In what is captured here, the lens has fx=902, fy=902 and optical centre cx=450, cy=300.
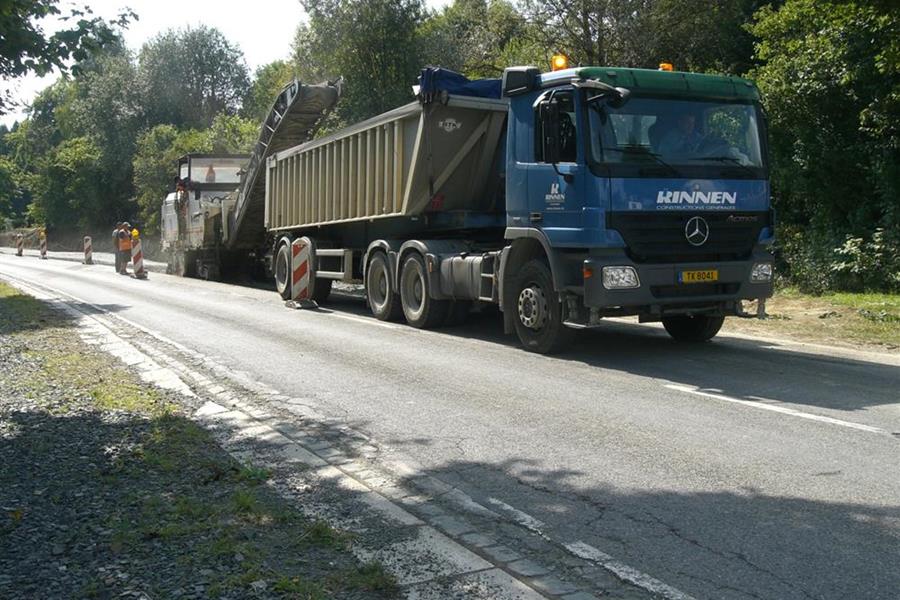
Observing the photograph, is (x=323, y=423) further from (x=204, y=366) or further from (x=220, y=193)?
(x=220, y=193)

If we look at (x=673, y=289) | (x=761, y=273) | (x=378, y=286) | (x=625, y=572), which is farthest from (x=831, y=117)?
(x=625, y=572)

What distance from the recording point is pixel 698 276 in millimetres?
9867

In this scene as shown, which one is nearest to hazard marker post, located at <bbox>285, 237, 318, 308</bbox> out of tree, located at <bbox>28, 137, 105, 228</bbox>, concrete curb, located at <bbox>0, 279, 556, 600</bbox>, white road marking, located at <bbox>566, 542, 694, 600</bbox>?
concrete curb, located at <bbox>0, 279, 556, 600</bbox>

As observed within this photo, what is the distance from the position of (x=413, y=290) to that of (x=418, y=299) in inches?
8.2

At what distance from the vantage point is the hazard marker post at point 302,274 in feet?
57.6

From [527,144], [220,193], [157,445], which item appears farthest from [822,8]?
[220,193]

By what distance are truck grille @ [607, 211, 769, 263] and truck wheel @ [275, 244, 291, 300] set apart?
33.0ft

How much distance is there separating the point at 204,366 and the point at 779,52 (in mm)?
14001

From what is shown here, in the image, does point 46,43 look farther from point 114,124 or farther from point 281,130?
point 114,124

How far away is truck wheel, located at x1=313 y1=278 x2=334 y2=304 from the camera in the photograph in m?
17.8

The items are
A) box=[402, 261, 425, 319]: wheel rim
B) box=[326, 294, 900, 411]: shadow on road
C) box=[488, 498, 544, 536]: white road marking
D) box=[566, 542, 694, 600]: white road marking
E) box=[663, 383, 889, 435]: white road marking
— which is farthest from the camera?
box=[402, 261, 425, 319]: wheel rim

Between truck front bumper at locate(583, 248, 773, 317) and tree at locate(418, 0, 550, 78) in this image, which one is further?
tree at locate(418, 0, 550, 78)

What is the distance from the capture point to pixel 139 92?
63.8 metres

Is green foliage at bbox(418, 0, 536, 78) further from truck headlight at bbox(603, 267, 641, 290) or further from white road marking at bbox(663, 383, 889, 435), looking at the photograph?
white road marking at bbox(663, 383, 889, 435)
